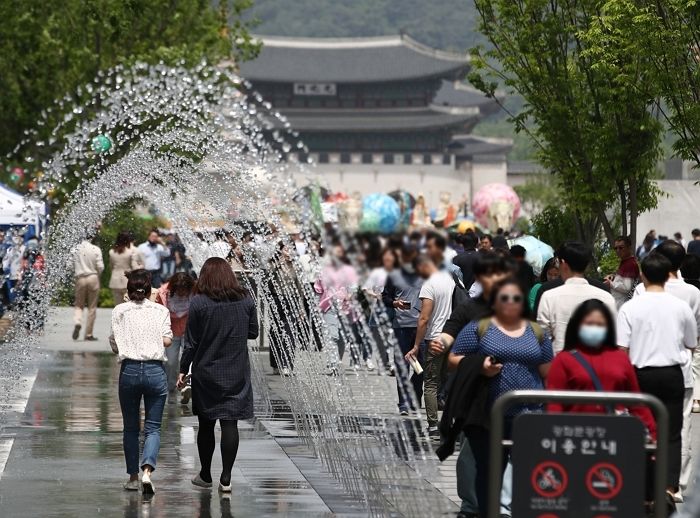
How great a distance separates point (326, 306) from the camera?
636 inches

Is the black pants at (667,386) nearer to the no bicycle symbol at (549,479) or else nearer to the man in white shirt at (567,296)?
the man in white shirt at (567,296)

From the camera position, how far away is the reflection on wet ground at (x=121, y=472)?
9.31 m

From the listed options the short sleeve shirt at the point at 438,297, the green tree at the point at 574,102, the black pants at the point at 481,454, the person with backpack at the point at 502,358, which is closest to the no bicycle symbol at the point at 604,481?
the person with backpack at the point at 502,358

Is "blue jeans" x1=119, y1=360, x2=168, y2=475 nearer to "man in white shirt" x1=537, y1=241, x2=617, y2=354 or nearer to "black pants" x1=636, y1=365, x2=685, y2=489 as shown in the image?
"man in white shirt" x1=537, y1=241, x2=617, y2=354

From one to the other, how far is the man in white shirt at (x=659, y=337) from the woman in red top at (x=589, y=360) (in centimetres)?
161

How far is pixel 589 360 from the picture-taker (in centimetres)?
715

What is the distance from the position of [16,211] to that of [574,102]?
7.31 meters

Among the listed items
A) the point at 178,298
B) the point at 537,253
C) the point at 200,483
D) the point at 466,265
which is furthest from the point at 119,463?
the point at 537,253

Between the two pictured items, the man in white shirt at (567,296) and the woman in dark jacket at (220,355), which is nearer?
the man in white shirt at (567,296)

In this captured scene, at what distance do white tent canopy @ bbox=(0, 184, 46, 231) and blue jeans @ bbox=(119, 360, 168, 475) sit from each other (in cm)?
959

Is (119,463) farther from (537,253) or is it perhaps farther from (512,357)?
(537,253)

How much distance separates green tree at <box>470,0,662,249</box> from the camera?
18656 mm

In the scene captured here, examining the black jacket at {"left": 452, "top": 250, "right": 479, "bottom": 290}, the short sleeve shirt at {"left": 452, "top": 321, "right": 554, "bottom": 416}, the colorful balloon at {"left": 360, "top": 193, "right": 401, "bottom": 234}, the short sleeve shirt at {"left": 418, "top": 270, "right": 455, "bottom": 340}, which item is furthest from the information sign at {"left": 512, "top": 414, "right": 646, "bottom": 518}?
the black jacket at {"left": 452, "top": 250, "right": 479, "bottom": 290}

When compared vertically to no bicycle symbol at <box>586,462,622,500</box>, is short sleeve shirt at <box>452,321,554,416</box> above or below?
above
